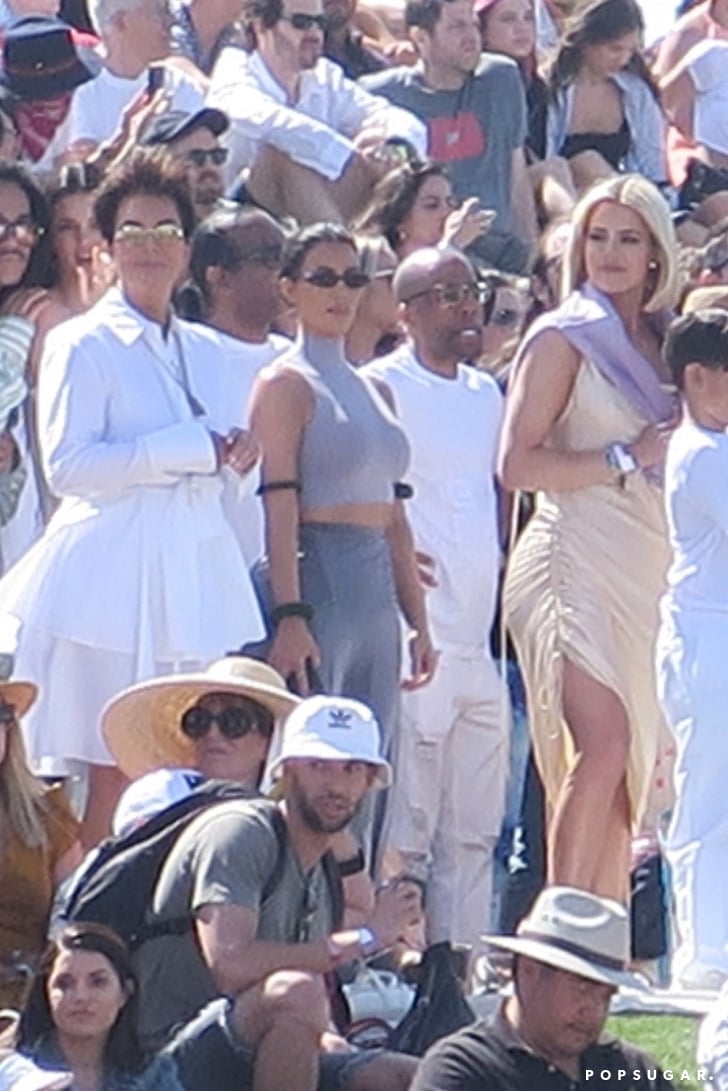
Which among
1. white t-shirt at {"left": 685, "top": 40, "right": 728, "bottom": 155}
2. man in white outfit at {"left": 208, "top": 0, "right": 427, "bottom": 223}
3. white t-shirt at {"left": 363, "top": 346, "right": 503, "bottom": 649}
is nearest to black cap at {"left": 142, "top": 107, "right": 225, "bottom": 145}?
man in white outfit at {"left": 208, "top": 0, "right": 427, "bottom": 223}

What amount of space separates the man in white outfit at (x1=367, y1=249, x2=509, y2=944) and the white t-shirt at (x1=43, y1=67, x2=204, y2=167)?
6.35ft

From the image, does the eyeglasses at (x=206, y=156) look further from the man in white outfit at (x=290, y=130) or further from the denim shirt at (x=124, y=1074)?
the denim shirt at (x=124, y=1074)

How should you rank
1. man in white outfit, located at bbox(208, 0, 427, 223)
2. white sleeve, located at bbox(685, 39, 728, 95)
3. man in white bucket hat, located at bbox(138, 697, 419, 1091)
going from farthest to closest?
white sleeve, located at bbox(685, 39, 728, 95)
man in white outfit, located at bbox(208, 0, 427, 223)
man in white bucket hat, located at bbox(138, 697, 419, 1091)

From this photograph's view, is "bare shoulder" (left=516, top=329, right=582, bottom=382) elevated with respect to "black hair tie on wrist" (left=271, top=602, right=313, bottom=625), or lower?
elevated

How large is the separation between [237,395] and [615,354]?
957 mm

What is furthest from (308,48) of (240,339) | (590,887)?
(590,887)

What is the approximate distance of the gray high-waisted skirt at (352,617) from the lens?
932cm

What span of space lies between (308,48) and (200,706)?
4444 millimetres

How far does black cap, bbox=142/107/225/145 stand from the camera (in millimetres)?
11109

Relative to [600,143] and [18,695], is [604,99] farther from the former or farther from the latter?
[18,695]

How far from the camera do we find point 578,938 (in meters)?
7.40

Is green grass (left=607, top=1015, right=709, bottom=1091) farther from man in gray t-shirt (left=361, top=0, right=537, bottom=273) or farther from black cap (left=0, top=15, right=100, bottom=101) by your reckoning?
man in gray t-shirt (left=361, top=0, right=537, bottom=273)

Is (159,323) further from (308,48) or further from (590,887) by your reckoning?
(308,48)

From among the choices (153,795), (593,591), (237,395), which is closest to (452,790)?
(593,591)
